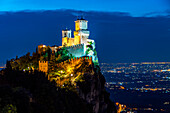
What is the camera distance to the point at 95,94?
41.9 m

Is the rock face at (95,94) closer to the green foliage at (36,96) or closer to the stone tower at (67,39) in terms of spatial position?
the green foliage at (36,96)

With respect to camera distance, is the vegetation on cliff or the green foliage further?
the vegetation on cliff

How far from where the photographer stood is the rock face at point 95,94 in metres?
39.4

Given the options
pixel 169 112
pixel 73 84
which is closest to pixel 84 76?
pixel 73 84

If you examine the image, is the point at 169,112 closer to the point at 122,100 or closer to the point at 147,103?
the point at 147,103

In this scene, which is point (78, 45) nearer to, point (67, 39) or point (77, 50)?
point (77, 50)

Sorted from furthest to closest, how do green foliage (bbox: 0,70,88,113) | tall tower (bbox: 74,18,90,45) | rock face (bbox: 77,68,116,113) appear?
tall tower (bbox: 74,18,90,45), rock face (bbox: 77,68,116,113), green foliage (bbox: 0,70,88,113)

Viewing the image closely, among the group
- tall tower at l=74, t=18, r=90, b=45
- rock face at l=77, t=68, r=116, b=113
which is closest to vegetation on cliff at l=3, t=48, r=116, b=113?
rock face at l=77, t=68, r=116, b=113

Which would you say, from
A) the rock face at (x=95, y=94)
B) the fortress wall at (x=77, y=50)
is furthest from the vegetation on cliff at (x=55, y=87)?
the fortress wall at (x=77, y=50)

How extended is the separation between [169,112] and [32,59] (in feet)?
174

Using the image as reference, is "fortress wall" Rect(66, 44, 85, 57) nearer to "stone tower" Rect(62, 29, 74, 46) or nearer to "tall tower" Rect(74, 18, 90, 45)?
"tall tower" Rect(74, 18, 90, 45)

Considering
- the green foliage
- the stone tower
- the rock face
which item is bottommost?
the rock face

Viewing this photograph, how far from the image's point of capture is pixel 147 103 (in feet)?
323

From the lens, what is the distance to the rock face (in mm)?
39444
